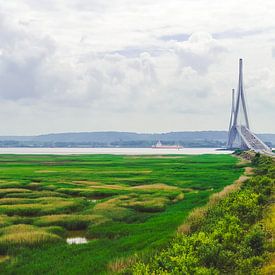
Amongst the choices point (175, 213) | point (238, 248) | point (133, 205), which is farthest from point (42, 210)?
point (238, 248)

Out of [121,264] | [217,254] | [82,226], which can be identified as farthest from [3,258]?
[217,254]

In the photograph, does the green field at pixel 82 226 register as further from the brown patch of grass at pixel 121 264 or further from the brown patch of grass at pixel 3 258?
the brown patch of grass at pixel 121 264

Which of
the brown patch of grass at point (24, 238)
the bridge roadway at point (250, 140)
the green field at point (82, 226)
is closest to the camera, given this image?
the green field at point (82, 226)

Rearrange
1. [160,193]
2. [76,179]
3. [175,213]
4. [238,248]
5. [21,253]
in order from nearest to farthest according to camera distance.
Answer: [238,248], [21,253], [175,213], [160,193], [76,179]

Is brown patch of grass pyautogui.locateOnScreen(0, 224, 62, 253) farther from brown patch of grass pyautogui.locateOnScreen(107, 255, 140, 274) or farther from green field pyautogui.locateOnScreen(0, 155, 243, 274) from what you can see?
brown patch of grass pyautogui.locateOnScreen(107, 255, 140, 274)

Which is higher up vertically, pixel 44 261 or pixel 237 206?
pixel 237 206

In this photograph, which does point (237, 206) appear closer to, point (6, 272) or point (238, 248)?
point (238, 248)

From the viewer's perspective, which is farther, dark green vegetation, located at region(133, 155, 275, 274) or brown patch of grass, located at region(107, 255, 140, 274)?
brown patch of grass, located at region(107, 255, 140, 274)

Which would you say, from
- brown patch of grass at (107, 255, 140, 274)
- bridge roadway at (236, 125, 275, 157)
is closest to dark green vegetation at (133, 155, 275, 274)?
brown patch of grass at (107, 255, 140, 274)

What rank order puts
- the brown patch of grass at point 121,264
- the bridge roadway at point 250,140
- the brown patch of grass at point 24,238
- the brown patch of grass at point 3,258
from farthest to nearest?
the bridge roadway at point 250,140
the brown patch of grass at point 24,238
the brown patch of grass at point 3,258
the brown patch of grass at point 121,264

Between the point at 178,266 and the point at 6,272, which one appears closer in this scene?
the point at 178,266

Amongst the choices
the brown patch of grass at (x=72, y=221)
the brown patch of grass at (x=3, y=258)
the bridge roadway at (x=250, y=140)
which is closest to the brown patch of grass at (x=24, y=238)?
the brown patch of grass at (x=3, y=258)

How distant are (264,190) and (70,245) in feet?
44.6

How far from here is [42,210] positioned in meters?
26.8
